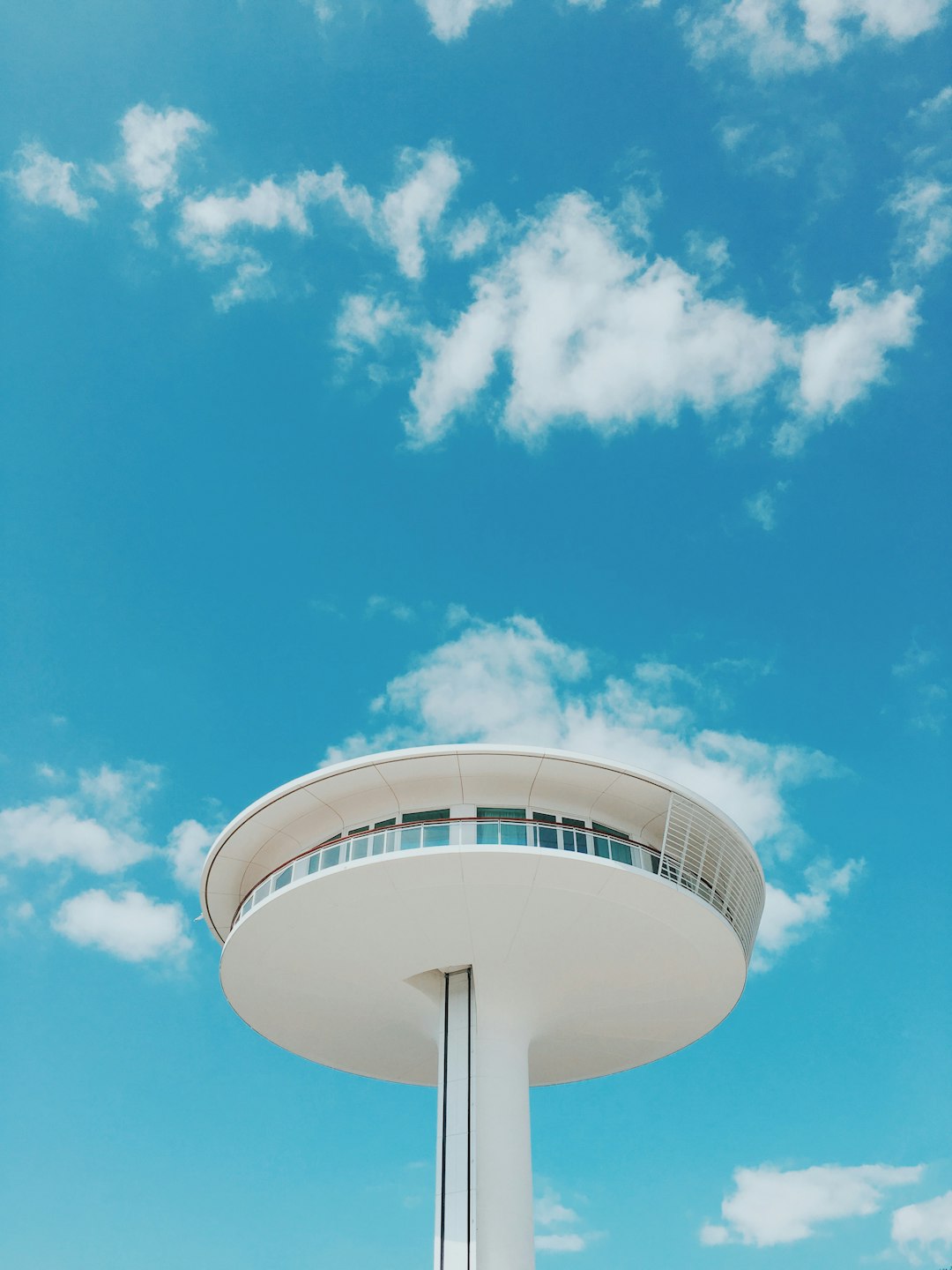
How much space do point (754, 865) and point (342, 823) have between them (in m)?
10.3

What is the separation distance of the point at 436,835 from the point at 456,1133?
25.5 feet

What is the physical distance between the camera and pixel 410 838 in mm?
24781

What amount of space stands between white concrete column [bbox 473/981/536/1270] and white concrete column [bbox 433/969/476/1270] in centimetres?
21

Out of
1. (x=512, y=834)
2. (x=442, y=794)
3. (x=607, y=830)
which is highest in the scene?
(x=442, y=794)

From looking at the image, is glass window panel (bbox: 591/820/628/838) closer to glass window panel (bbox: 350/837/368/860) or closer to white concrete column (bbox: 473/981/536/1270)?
white concrete column (bbox: 473/981/536/1270)

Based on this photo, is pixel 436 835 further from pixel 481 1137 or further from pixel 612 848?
pixel 481 1137

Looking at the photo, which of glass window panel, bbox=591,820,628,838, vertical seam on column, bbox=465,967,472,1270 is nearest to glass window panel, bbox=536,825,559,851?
glass window panel, bbox=591,820,628,838

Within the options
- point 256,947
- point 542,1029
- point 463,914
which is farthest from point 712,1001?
point 256,947

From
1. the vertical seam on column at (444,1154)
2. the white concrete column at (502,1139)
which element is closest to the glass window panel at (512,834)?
the white concrete column at (502,1139)

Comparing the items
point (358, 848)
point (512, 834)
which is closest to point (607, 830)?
point (512, 834)

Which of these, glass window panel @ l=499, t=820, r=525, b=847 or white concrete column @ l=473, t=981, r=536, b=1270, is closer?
glass window panel @ l=499, t=820, r=525, b=847

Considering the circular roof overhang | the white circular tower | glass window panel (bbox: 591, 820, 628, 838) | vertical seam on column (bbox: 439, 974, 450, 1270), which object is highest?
the circular roof overhang

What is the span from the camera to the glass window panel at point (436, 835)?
24578mm

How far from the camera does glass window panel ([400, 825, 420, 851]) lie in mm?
24656
